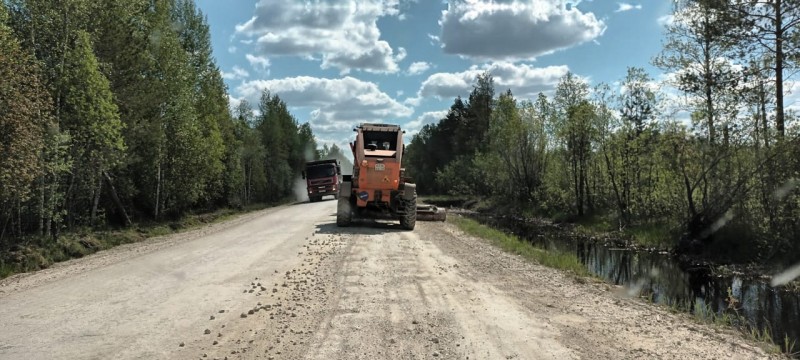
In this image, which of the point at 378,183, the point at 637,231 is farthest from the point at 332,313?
the point at 637,231

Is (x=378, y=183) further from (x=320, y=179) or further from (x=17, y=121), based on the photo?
(x=320, y=179)

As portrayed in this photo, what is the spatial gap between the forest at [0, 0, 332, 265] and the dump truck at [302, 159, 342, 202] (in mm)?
8136

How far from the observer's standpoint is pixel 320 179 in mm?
43906

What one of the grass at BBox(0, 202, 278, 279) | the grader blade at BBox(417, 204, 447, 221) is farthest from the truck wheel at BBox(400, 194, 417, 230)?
the grass at BBox(0, 202, 278, 279)

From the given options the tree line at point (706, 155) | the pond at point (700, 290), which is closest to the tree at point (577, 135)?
the tree line at point (706, 155)

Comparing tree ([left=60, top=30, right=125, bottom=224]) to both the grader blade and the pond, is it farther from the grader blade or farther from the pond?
the pond

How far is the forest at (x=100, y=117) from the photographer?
12758mm

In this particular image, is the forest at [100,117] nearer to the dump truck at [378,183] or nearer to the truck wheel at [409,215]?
the dump truck at [378,183]

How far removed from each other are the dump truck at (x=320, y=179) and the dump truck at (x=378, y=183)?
24.8 metres

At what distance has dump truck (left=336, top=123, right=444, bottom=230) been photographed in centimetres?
1825

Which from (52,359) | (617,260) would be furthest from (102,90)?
(617,260)

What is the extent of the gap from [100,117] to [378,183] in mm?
9594

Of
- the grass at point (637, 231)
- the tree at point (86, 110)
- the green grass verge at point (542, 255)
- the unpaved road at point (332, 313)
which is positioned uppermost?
the tree at point (86, 110)

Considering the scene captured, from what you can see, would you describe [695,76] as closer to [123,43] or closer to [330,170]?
[123,43]
